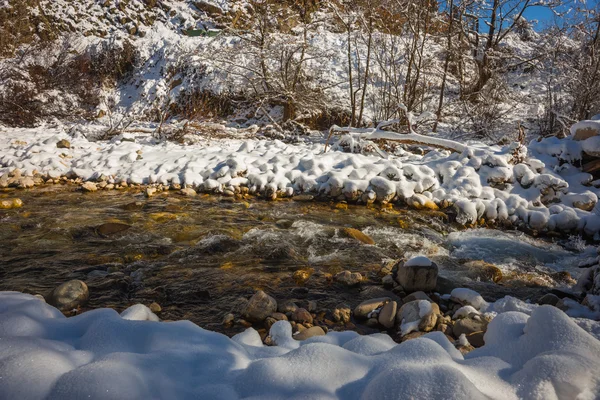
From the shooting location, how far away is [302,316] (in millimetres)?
2324

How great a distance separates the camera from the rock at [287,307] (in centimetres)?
239

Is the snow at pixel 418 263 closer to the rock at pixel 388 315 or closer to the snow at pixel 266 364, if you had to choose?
the rock at pixel 388 315

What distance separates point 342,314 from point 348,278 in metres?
0.52

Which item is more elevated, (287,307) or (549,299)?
(549,299)

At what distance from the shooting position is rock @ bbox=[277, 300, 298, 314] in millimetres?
2393

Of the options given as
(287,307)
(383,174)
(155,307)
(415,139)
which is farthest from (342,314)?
(415,139)

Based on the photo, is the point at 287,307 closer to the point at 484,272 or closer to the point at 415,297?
the point at 415,297

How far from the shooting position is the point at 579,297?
252 centimetres

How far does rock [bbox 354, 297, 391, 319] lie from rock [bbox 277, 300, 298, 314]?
0.44 m

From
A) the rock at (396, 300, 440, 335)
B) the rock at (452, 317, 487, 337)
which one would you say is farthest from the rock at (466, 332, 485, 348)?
the rock at (396, 300, 440, 335)

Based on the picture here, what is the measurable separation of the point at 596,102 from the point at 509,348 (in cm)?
816

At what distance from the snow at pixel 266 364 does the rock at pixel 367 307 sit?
731mm

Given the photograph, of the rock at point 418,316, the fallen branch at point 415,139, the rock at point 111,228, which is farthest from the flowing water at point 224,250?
the fallen branch at point 415,139

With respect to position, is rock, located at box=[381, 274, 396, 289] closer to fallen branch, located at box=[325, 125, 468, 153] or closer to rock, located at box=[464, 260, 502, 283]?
rock, located at box=[464, 260, 502, 283]
